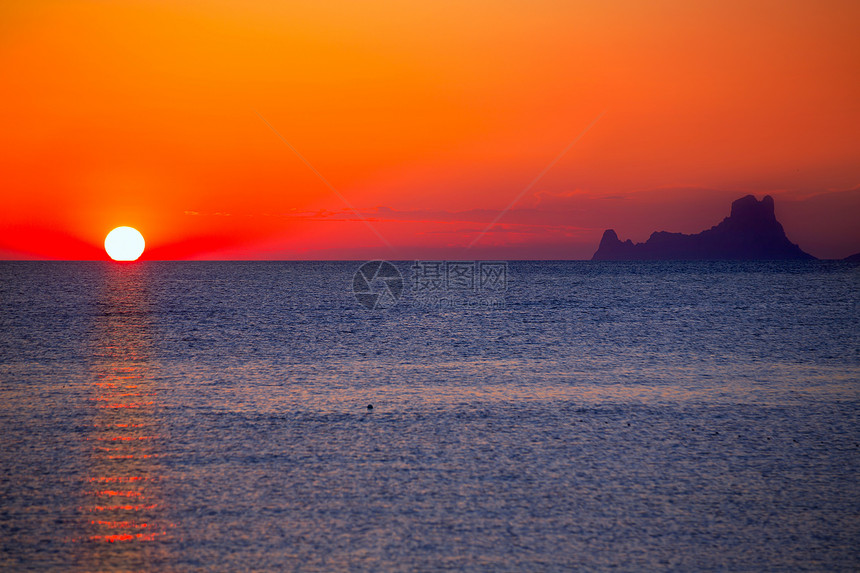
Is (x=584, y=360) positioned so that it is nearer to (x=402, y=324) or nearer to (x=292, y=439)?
(x=292, y=439)

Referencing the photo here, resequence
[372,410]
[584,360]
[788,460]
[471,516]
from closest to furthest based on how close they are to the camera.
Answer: [471,516] → [788,460] → [372,410] → [584,360]

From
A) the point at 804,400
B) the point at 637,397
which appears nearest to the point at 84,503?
the point at 637,397

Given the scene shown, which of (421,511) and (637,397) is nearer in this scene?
(421,511)

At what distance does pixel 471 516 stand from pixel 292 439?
3.85 meters

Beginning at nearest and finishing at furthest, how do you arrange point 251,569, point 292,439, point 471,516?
1. point 251,569
2. point 471,516
3. point 292,439

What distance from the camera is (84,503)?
6.69 m

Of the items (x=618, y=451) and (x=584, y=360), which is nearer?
(x=618, y=451)

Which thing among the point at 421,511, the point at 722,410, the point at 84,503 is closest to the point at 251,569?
the point at 421,511

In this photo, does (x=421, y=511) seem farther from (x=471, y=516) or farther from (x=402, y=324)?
(x=402, y=324)

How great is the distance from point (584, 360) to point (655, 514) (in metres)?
11.7

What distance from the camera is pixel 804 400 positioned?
12.2m

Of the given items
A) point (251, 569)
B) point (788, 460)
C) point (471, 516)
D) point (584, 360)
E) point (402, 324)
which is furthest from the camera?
point (402, 324)

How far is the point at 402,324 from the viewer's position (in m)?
30.7

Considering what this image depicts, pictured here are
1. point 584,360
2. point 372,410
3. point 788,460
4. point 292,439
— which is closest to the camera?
point 788,460
